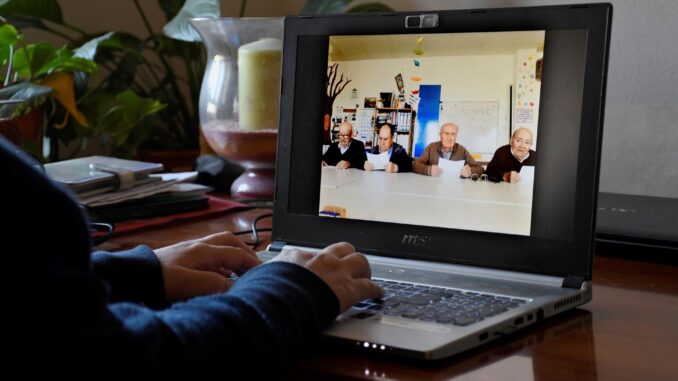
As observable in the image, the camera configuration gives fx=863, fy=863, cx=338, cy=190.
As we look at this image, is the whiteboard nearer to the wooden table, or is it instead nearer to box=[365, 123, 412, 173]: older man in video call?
box=[365, 123, 412, 173]: older man in video call

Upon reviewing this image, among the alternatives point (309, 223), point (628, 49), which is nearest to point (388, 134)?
point (309, 223)

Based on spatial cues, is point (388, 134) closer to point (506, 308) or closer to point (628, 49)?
point (506, 308)

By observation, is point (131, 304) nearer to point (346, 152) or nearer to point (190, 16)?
Result: point (346, 152)

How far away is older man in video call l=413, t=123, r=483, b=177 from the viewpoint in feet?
3.04

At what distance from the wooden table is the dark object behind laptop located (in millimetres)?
111

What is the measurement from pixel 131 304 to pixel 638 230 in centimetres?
70

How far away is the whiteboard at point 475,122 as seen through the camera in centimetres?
92

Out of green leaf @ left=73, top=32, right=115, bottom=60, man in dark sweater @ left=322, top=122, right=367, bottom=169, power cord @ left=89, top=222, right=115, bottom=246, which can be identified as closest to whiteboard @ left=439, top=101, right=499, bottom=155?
man in dark sweater @ left=322, top=122, right=367, bottom=169

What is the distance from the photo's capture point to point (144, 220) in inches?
50.2

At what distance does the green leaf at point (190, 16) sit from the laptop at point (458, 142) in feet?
2.01

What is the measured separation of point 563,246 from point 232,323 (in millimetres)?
403

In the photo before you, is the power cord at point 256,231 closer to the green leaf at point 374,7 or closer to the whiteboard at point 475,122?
the whiteboard at point 475,122

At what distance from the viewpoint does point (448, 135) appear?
94 cm

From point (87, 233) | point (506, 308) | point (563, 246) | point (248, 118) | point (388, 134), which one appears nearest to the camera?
point (87, 233)
